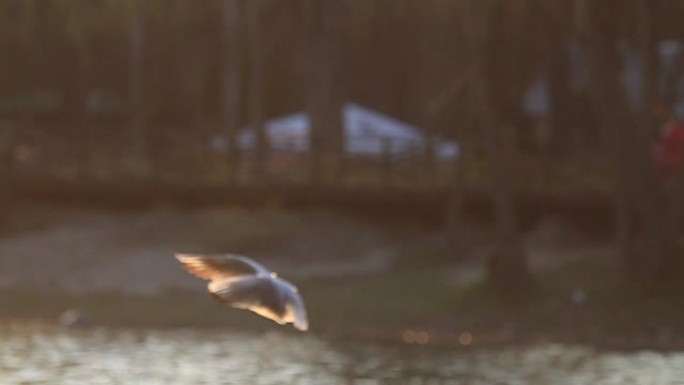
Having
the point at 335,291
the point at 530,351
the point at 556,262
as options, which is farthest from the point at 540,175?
the point at 530,351

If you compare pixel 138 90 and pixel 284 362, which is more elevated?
pixel 138 90

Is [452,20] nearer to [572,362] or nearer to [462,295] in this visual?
[462,295]

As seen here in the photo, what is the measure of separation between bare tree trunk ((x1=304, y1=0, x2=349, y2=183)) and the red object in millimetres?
8041

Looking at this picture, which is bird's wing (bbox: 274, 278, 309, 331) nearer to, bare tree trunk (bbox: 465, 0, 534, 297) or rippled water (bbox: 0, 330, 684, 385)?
rippled water (bbox: 0, 330, 684, 385)

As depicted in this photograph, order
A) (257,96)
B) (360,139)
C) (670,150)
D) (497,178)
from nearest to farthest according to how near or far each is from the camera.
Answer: (497,178)
(670,150)
(360,139)
(257,96)

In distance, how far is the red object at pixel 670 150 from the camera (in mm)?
33216

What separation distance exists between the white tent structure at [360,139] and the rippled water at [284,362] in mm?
10832

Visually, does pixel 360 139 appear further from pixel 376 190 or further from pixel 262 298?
pixel 262 298

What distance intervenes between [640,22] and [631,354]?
642 centimetres

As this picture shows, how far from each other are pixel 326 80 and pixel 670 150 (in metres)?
11.8

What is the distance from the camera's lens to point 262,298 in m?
15.2

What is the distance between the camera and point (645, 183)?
31.1 m

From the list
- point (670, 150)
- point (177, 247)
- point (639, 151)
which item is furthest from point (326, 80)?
point (639, 151)

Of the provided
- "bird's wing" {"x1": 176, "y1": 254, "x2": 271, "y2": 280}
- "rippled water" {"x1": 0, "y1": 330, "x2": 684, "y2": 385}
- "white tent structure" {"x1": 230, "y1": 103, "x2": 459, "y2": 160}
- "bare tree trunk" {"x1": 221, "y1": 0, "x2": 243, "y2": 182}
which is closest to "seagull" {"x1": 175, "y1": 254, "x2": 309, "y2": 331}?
"bird's wing" {"x1": 176, "y1": 254, "x2": 271, "y2": 280}
